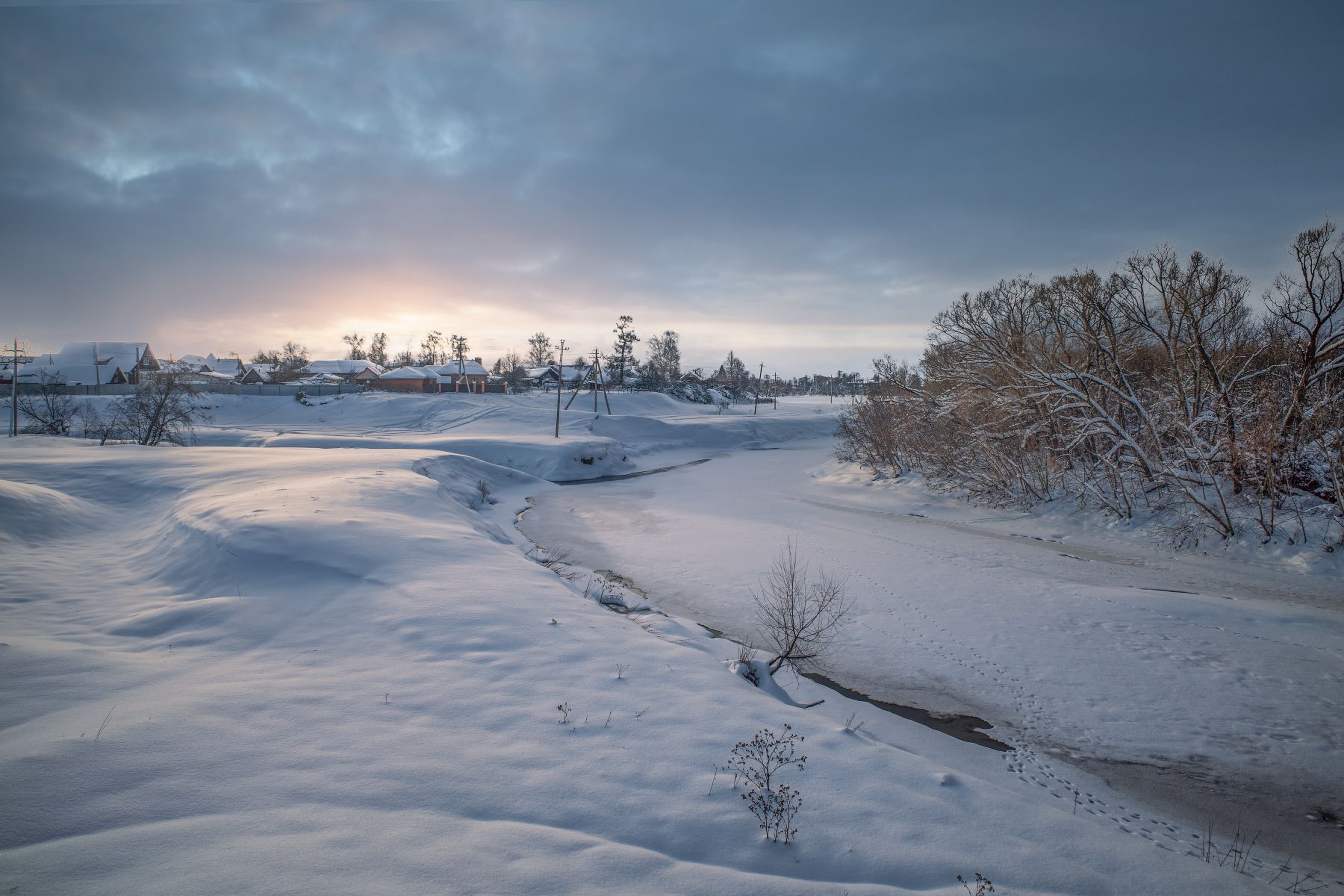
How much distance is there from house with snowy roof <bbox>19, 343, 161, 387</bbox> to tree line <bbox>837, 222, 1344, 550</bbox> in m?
70.5

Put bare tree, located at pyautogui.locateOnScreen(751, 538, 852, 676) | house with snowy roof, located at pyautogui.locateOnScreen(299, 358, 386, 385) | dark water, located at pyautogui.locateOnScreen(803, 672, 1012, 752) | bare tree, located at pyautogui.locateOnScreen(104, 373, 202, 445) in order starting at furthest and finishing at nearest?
Result: house with snowy roof, located at pyautogui.locateOnScreen(299, 358, 386, 385), bare tree, located at pyautogui.locateOnScreen(104, 373, 202, 445), bare tree, located at pyautogui.locateOnScreen(751, 538, 852, 676), dark water, located at pyautogui.locateOnScreen(803, 672, 1012, 752)

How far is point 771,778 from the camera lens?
440 cm

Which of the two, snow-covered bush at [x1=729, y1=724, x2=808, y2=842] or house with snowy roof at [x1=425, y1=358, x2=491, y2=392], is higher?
house with snowy roof at [x1=425, y1=358, x2=491, y2=392]

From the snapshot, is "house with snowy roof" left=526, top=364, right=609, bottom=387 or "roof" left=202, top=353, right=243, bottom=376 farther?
"roof" left=202, top=353, right=243, bottom=376

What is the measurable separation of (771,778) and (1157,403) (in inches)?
710

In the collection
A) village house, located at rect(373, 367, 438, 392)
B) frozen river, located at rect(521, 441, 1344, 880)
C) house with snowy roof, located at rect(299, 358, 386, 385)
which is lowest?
frozen river, located at rect(521, 441, 1344, 880)

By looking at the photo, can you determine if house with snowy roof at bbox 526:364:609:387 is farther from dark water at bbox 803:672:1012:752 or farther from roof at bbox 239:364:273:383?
dark water at bbox 803:672:1012:752

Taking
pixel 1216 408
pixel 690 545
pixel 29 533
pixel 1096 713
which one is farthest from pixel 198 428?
pixel 1216 408

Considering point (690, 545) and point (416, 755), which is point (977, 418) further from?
point (416, 755)

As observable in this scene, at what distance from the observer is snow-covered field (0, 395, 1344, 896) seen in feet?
10.6

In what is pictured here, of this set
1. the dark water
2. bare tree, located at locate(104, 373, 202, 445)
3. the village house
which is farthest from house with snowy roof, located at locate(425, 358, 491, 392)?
the dark water

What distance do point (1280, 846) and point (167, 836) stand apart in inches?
309

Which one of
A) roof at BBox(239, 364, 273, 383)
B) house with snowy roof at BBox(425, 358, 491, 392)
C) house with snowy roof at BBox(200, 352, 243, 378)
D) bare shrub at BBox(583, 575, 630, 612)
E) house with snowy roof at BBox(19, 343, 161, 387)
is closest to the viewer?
bare shrub at BBox(583, 575, 630, 612)

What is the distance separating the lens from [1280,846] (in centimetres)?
488
